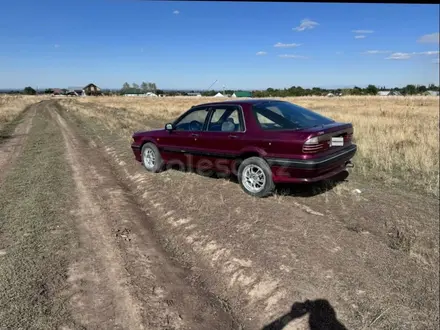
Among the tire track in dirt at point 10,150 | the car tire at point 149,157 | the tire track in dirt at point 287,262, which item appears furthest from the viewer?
the tire track in dirt at point 10,150

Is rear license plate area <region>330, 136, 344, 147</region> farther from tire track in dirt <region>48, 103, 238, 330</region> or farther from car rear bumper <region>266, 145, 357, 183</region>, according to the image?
tire track in dirt <region>48, 103, 238, 330</region>

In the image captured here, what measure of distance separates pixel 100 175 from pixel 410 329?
6818 mm

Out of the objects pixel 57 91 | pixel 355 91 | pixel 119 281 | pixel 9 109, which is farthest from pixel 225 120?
pixel 57 91

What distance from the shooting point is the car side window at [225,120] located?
6118mm

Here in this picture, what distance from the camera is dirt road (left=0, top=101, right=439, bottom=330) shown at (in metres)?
3.17

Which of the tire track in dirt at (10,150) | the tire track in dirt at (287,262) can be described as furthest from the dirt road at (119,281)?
the tire track in dirt at (10,150)

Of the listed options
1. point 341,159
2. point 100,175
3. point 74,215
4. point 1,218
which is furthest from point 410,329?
point 100,175

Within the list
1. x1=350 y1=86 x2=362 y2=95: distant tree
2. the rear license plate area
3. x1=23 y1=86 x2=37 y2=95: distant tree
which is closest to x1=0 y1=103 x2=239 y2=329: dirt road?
the rear license plate area

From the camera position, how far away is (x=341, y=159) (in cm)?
575

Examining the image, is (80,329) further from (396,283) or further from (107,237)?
(396,283)

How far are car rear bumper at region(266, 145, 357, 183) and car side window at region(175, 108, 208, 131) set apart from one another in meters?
1.86

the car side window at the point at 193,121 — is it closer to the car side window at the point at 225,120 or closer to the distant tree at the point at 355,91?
the car side window at the point at 225,120

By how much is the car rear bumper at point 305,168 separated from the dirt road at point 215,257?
47 centimetres

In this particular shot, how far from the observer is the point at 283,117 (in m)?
5.78
